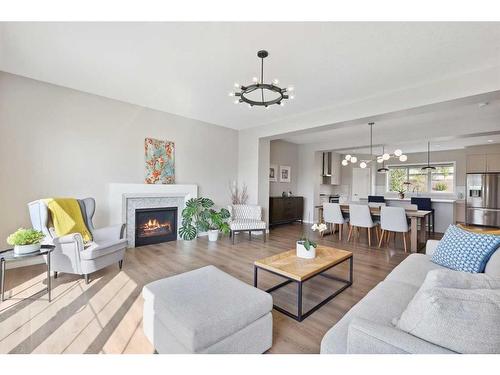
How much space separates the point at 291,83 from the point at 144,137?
9.56ft

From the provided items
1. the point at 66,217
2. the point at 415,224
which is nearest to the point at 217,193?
the point at 66,217

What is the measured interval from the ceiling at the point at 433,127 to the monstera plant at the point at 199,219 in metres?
2.42

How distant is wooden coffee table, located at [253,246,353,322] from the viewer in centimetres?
208

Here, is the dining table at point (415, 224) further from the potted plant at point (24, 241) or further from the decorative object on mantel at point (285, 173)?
the potted plant at point (24, 241)

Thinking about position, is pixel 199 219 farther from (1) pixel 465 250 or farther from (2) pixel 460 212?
(2) pixel 460 212

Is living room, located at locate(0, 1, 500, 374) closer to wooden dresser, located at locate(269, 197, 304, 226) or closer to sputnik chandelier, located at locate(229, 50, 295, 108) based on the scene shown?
sputnik chandelier, located at locate(229, 50, 295, 108)

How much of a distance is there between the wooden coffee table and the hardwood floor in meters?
0.07

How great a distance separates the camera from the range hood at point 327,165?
27.0 feet

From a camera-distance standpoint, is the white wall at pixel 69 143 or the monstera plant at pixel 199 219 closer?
the white wall at pixel 69 143

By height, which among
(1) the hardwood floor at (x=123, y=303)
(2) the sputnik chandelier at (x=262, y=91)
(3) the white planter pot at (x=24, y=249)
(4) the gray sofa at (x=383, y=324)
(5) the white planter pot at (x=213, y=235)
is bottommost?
(1) the hardwood floor at (x=123, y=303)

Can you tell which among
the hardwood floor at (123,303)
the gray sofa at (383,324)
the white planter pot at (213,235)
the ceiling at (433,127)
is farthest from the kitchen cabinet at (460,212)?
the white planter pot at (213,235)

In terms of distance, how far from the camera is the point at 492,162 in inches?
255

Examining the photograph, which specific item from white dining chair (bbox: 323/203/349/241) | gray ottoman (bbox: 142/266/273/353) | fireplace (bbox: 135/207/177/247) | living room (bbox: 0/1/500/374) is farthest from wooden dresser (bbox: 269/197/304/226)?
gray ottoman (bbox: 142/266/273/353)
